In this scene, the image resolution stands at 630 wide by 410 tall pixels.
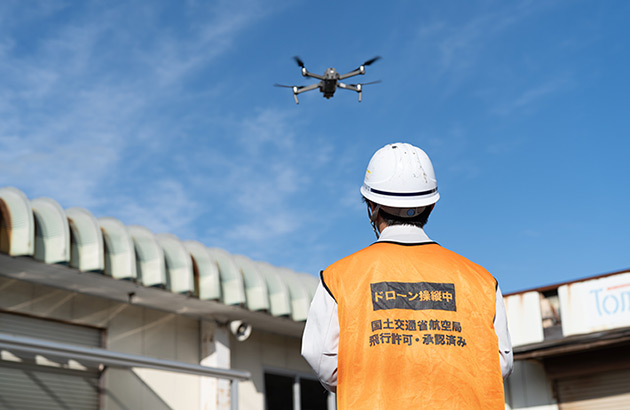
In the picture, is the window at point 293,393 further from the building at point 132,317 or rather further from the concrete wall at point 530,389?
the concrete wall at point 530,389

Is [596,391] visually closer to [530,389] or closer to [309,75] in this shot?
[530,389]

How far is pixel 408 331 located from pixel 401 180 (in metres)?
0.60

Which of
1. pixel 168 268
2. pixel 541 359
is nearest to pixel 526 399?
pixel 541 359

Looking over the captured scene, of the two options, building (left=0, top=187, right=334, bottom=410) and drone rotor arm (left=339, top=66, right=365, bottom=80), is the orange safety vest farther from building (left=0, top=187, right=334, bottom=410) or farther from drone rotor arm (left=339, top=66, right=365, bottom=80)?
drone rotor arm (left=339, top=66, right=365, bottom=80)

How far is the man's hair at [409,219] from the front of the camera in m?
3.03

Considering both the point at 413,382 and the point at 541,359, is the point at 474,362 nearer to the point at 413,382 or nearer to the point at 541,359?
the point at 413,382

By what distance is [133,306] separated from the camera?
13703mm

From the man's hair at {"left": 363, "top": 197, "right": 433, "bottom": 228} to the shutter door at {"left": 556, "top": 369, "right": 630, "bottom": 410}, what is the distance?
13.5 m

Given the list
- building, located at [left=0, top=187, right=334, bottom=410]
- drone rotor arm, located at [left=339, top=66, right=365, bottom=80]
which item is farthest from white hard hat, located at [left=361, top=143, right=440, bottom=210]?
drone rotor arm, located at [left=339, top=66, right=365, bottom=80]

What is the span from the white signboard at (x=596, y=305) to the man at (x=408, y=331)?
1319 centimetres

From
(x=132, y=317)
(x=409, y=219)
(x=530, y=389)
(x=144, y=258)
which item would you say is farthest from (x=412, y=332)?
(x=530, y=389)

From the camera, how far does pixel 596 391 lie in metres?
15.3

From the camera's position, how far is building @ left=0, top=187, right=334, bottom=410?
11.0 meters

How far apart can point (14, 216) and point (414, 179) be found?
894cm
